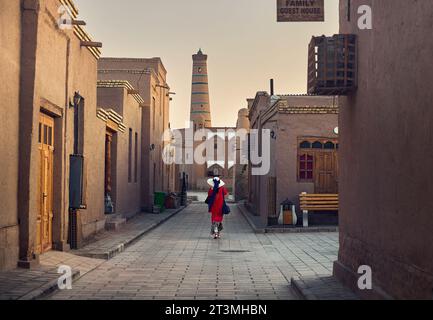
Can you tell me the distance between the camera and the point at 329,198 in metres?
20.8

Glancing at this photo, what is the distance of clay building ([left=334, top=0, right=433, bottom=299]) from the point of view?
5863mm

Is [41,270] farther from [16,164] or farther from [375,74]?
[375,74]

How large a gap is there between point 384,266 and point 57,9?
7.91 m

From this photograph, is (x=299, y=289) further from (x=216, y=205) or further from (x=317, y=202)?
(x=317, y=202)

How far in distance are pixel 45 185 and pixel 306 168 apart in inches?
439

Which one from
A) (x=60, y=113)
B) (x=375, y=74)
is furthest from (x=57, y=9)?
(x=375, y=74)

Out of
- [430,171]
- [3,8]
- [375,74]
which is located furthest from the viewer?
[3,8]

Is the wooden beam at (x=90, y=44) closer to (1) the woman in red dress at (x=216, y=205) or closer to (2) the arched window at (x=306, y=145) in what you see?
(1) the woman in red dress at (x=216, y=205)

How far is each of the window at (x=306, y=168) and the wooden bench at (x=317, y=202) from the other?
2.94 ft

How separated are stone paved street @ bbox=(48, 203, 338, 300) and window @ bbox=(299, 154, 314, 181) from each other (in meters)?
3.31

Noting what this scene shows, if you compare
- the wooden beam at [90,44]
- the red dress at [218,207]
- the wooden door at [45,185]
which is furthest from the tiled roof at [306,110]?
the wooden door at [45,185]

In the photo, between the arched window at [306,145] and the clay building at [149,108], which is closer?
the arched window at [306,145]

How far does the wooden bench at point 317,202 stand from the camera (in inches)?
812

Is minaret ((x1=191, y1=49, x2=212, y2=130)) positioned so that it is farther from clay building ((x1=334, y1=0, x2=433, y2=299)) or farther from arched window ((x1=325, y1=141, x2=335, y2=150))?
clay building ((x1=334, y1=0, x2=433, y2=299))
